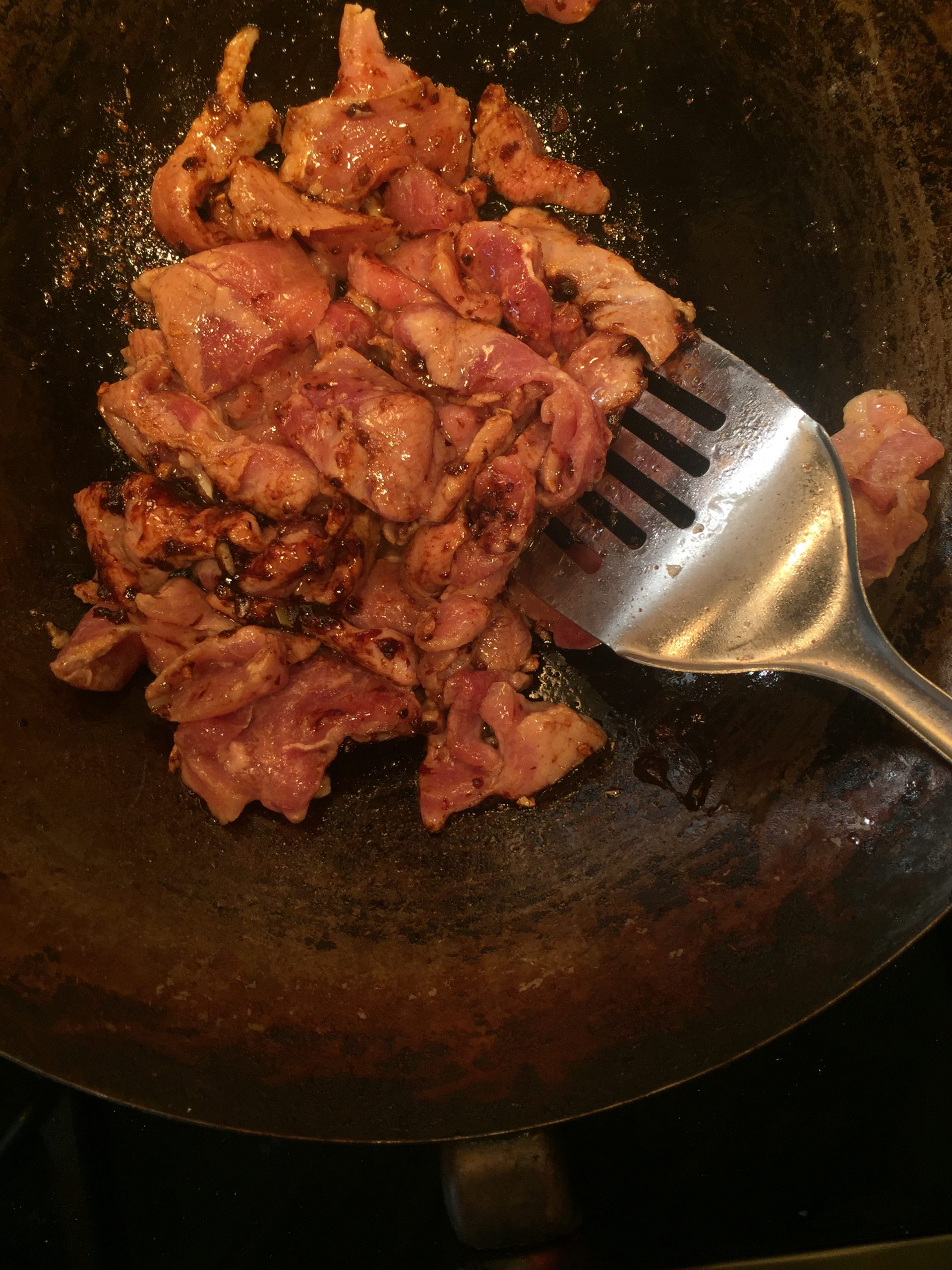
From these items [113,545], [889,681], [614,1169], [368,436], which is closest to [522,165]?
[368,436]

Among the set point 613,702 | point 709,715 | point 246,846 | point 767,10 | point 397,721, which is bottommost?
point 246,846

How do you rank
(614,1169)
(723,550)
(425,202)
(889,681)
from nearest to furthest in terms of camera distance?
(889,681) → (723,550) → (425,202) → (614,1169)

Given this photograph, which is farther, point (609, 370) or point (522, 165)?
point (522, 165)

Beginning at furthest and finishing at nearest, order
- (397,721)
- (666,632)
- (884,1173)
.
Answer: (884,1173), (397,721), (666,632)

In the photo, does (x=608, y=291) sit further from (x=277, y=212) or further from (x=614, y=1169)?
(x=614, y=1169)

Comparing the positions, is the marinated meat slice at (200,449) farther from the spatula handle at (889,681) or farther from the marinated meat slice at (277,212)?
the spatula handle at (889,681)

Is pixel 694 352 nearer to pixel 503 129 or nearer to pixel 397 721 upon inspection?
pixel 503 129

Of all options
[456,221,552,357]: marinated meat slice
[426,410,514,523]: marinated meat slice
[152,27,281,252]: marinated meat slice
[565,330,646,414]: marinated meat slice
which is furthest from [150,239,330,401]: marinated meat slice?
[565,330,646,414]: marinated meat slice

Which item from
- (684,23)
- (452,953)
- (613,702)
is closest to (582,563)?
(613,702)
